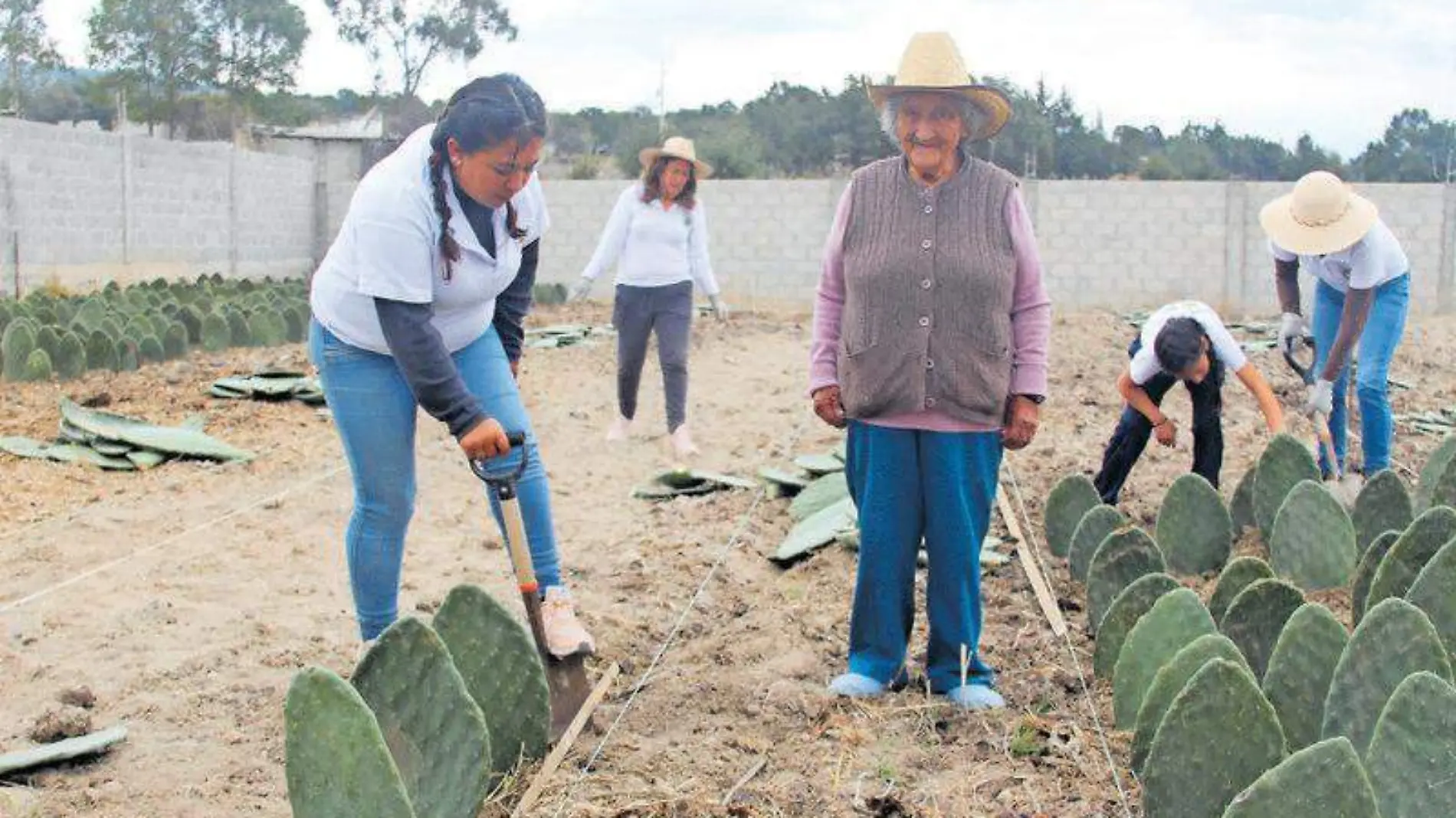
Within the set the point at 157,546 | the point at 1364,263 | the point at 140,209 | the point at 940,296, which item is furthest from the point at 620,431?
the point at 140,209

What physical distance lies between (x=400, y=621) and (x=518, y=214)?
109cm

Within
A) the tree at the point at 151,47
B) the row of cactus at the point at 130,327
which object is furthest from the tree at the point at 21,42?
the row of cactus at the point at 130,327

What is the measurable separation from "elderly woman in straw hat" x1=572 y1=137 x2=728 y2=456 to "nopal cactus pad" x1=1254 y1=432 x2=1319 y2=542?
10.4 feet

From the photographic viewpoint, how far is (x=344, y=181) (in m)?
22.8

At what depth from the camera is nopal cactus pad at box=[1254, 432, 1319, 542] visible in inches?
215

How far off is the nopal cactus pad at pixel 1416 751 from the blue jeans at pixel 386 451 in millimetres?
1813

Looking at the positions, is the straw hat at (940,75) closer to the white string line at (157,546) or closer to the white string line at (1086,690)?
the white string line at (1086,690)

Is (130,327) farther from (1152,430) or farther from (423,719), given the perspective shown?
(423,719)

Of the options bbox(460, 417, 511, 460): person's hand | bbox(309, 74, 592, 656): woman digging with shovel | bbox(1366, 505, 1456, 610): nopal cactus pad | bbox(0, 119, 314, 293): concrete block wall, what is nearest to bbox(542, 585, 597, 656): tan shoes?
bbox(309, 74, 592, 656): woman digging with shovel

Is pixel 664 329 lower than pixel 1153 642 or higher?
higher

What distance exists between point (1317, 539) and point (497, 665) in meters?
2.67

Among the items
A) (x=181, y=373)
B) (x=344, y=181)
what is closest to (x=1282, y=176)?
(x=344, y=181)

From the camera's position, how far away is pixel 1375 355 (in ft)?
21.6

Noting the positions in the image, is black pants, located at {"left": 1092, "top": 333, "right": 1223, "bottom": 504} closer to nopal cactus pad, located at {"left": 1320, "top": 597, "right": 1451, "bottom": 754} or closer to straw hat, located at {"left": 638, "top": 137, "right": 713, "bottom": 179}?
straw hat, located at {"left": 638, "top": 137, "right": 713, "bottom": 179}
